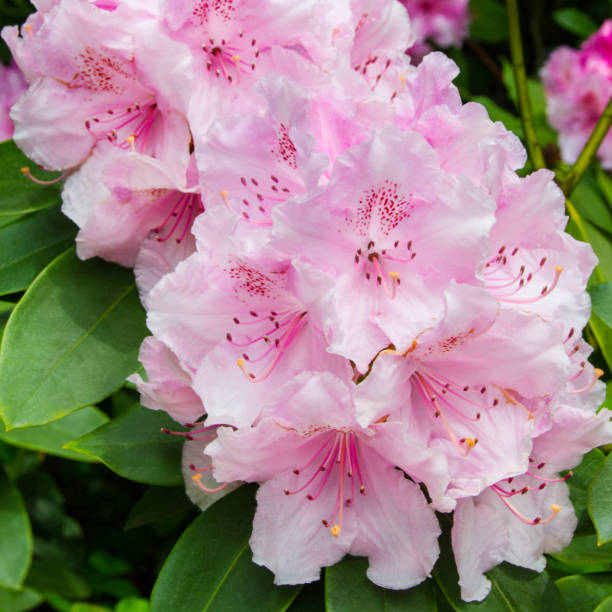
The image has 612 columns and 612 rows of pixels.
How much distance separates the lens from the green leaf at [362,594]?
864mm

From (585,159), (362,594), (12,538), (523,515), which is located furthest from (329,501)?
(12,538)

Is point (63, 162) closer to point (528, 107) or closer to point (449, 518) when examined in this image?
point (449, 518)

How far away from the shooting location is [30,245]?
1.13 m

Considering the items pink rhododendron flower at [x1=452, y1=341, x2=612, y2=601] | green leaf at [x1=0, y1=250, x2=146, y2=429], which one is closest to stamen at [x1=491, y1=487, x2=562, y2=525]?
pink rhododendron flower at [x1=452, y1=341, x2=612, y2=601]

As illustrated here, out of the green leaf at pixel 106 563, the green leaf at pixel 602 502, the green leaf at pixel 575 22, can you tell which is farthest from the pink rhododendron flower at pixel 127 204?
the green leaf at pixel 575 22

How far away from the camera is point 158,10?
93 centimetres

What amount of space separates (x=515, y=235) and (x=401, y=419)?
0.81 ft

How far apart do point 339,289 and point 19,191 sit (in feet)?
1.83

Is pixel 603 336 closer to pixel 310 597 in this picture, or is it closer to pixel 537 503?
pixel 537 503

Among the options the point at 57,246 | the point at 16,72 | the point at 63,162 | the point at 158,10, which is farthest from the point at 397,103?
the point at 16,72

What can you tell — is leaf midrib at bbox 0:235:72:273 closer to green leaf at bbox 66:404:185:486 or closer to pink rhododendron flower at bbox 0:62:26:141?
green leaf at bbox 66:404:185:486

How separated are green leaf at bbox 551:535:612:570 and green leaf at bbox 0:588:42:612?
1203 mm

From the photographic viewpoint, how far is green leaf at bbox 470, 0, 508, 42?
2.34 m

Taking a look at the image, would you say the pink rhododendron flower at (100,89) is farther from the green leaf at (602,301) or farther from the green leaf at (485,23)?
the green leaf at (485,23)
